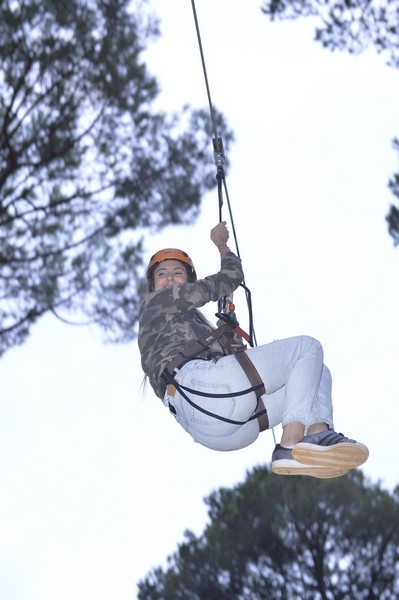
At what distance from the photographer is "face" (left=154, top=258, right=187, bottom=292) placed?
5078mm

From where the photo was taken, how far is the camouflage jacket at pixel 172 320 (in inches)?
186

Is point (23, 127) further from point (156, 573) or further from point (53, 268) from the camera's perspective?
point (156, 573)

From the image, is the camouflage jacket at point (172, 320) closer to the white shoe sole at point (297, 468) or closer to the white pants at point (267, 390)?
the white pants at point (267, 390)

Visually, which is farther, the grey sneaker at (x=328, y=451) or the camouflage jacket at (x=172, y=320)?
the camouflage jacket at (x=172, y=320)

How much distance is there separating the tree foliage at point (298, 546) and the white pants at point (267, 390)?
12578mm

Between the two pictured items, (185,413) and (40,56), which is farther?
(40,56)

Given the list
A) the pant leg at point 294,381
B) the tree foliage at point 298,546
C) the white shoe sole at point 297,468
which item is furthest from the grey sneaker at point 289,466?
the tree foliage at point 298,546

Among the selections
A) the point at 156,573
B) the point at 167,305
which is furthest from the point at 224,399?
the point at 156,573

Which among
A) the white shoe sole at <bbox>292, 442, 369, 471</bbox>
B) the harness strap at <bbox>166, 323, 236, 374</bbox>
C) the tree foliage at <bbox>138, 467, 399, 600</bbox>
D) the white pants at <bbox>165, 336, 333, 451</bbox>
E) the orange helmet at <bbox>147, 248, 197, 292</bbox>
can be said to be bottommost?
the white shoe sole at <bbox>292, 442, 369, 471</bbox>

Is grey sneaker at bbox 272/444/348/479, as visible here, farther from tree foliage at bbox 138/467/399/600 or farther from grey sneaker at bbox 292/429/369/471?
tree foliage at bbox 138/467/399/600

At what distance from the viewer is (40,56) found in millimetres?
13367

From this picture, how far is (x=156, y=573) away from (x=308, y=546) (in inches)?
112

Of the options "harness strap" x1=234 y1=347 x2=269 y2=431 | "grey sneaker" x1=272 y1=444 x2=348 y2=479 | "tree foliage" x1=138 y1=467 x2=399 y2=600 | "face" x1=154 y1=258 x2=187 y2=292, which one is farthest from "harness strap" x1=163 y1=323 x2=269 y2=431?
"tree foliage" x1=138 y1=467 x2=399 y2=600

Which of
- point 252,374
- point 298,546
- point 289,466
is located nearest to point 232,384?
point 252,374
